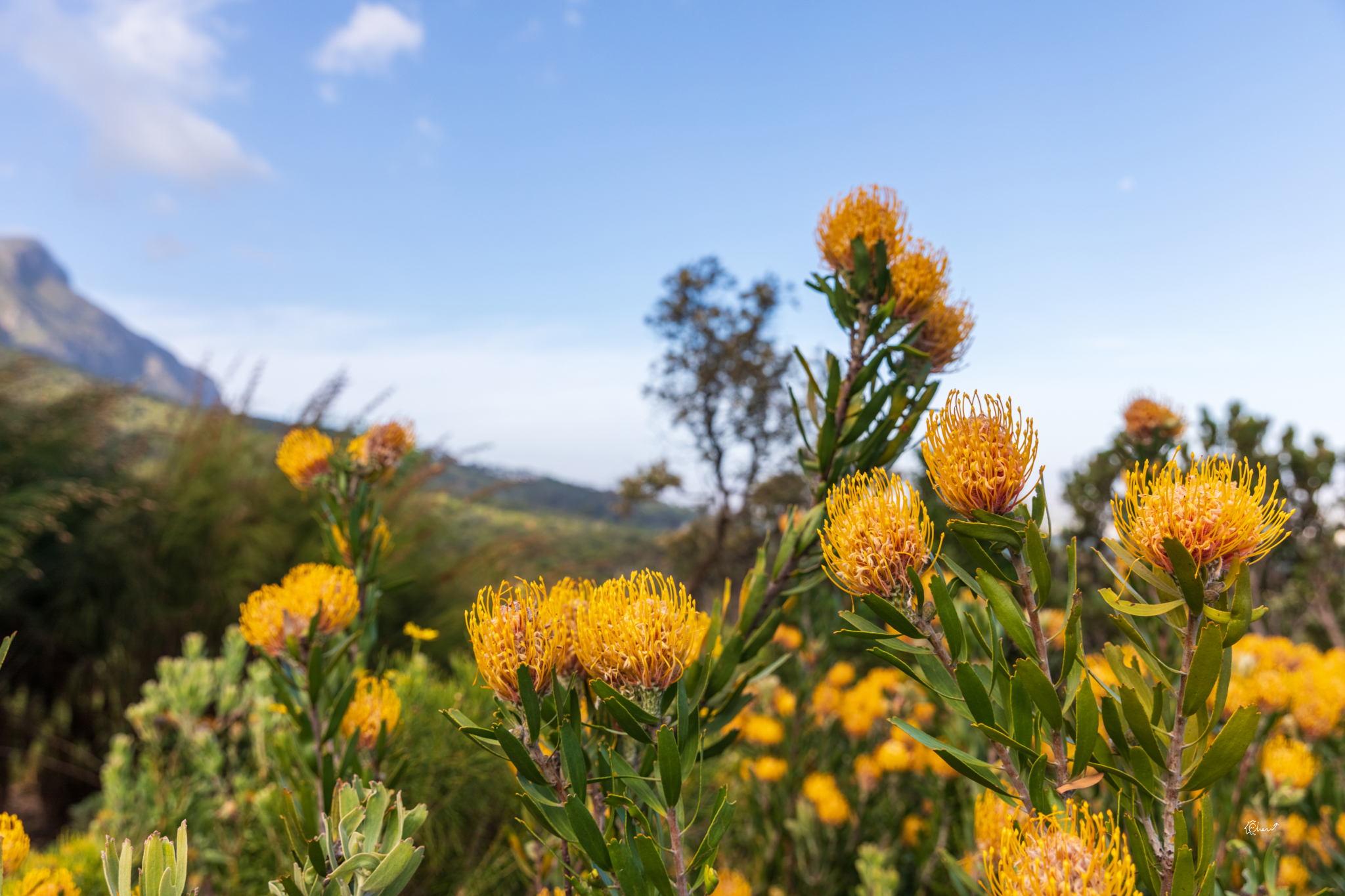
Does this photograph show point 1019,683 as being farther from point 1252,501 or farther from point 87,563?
point 87,563

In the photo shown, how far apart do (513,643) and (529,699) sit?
0.28ft

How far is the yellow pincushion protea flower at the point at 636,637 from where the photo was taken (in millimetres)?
872

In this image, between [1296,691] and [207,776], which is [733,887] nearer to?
[1296,691]

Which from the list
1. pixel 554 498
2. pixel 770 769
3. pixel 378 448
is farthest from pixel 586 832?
pixel 554 498

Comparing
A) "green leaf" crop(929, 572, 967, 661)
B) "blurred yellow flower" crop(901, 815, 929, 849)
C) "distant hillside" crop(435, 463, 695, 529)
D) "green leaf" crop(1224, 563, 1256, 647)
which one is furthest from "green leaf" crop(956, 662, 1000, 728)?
"distant hillside" crop(435, 463, 695, 529)

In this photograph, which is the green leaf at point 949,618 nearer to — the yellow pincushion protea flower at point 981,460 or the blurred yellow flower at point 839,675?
the yellow pincushion protea flower at point 981,460

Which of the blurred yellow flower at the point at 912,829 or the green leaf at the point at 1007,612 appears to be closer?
the green leaf at the point at 1007,612

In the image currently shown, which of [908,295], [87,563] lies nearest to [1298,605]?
[908,295]

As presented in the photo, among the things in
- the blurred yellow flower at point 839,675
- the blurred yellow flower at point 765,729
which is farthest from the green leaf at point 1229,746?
the blurred yellow flower at point 839,675

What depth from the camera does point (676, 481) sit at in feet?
37.1

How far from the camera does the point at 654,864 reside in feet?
2.54

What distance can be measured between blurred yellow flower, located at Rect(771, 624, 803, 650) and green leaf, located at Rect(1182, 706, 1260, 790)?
2155 mm

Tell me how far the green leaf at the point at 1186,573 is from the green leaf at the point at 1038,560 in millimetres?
122

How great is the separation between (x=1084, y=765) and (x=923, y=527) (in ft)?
1.08
